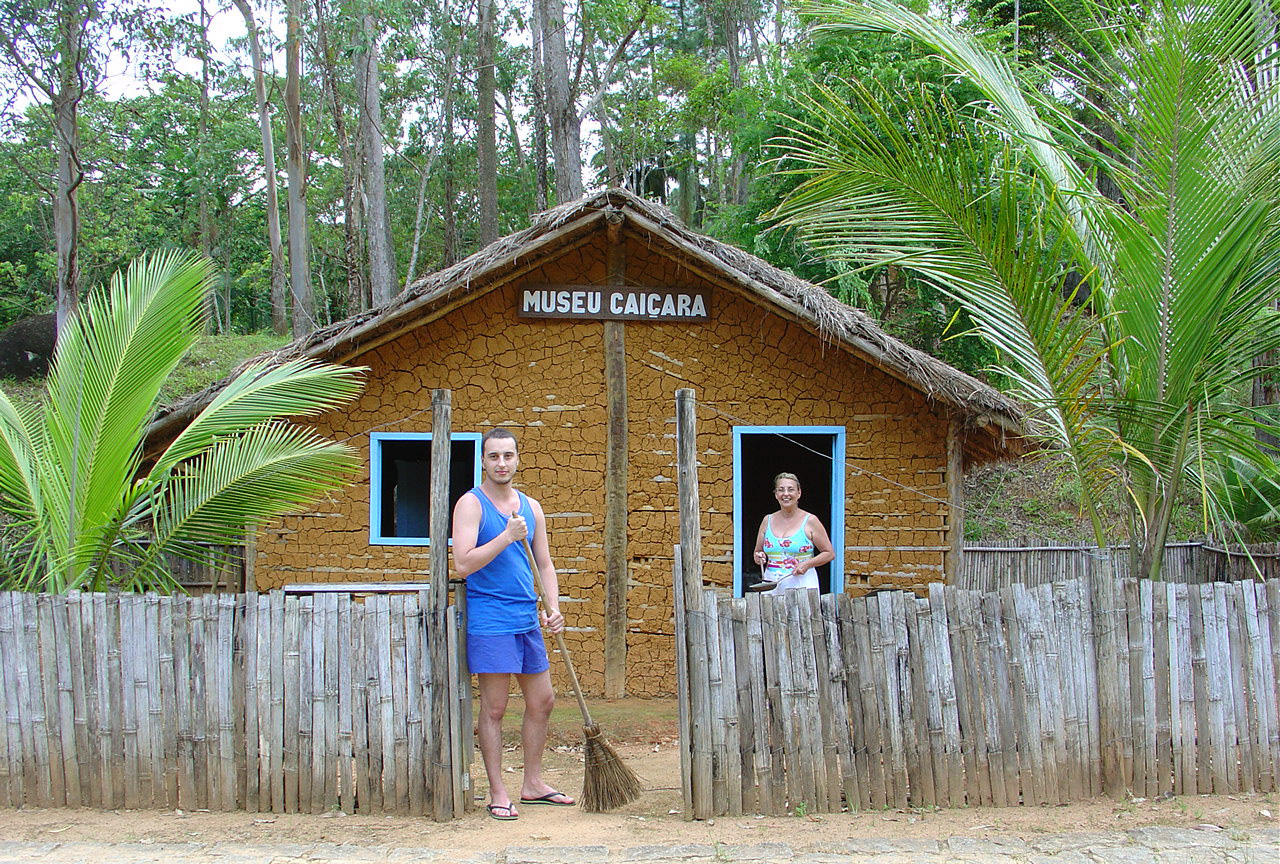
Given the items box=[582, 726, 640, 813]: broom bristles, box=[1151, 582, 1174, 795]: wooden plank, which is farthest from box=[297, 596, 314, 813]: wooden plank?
box=[1151, 582, 1174, 795]: wooden plank

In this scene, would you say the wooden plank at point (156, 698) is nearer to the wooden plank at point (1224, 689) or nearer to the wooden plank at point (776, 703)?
the wooden plank at point (776, 703)

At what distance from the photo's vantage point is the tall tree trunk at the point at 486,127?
1877 centimetres

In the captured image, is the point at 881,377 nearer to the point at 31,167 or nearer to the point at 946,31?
the point at 946,31

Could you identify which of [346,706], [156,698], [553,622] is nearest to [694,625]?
[553,622]

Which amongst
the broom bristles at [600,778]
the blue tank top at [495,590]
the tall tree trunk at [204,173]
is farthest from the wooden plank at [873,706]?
the tall tree trunk at [204,173]

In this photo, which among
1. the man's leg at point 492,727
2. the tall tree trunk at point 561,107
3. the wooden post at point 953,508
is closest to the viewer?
the man's leg at point 492,727

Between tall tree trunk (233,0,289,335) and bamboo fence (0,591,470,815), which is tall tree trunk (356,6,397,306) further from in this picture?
bamboo fence (0,591,470,815)

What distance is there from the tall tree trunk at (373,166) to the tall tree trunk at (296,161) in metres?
1.15

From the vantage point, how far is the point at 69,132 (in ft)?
41.2

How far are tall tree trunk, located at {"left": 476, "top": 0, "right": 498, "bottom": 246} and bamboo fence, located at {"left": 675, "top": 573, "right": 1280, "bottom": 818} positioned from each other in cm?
1500

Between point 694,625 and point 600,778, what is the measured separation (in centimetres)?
88

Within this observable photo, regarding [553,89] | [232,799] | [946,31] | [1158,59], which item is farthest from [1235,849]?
[553,89]

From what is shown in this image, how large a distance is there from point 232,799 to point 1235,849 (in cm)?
441

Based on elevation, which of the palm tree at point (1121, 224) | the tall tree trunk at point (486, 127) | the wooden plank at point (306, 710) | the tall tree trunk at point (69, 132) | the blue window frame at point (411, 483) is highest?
the tall tree trunk at point (486, 127)
